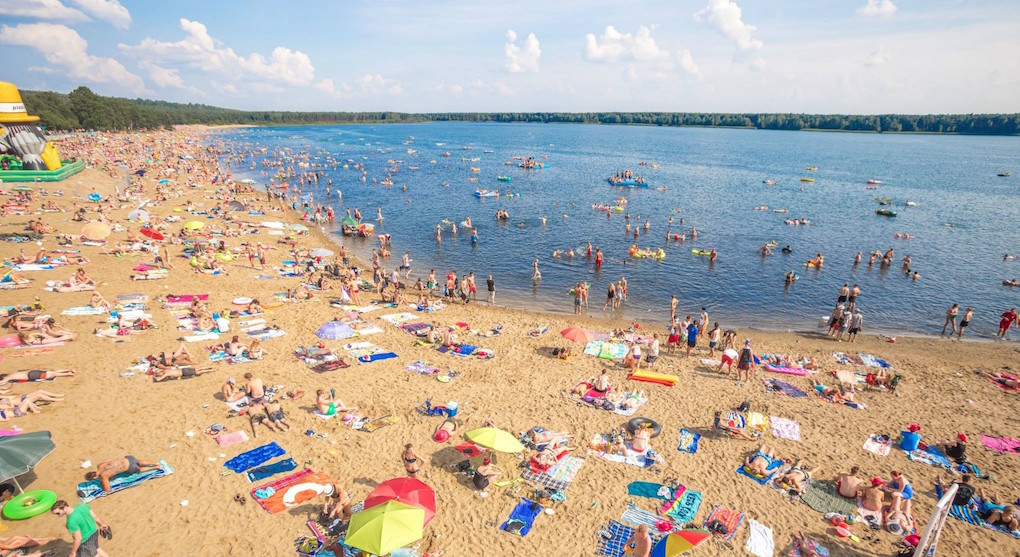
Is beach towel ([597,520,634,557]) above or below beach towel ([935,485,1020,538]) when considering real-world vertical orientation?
above

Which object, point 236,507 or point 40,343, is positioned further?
point 40,343

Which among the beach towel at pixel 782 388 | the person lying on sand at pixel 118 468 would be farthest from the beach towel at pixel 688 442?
the person lying on sand at pixel 118 468

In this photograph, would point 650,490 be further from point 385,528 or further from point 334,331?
point 334,331

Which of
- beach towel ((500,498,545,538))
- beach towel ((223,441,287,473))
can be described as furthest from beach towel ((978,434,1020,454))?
beach towel ((223,441,287,473))

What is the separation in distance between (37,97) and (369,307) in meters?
130

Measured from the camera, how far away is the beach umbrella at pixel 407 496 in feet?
29.1

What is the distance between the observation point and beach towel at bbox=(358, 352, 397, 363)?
1638 centimetres

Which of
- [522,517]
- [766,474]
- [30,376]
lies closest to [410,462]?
[522,517]

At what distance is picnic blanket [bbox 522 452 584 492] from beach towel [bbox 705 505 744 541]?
9.74 ft

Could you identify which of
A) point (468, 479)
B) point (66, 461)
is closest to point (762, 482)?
point (468, 479)

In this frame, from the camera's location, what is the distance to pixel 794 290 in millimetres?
27453

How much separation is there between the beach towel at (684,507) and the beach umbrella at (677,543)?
1.51 metres

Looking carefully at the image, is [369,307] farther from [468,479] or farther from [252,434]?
[468,479]

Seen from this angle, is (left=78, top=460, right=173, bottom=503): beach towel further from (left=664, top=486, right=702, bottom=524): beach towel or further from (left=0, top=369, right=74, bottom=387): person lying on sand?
(left=664, top=486, right=702, bottom=524): beach towel
